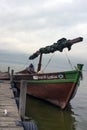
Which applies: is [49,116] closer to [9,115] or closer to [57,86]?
[57,86]

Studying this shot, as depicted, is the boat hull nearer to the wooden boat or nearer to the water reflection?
the wooden boat

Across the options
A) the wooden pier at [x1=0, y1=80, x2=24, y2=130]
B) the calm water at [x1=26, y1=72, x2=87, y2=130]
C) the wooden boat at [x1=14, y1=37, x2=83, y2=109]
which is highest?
the wooden boat at [x1=14, y1=37, x2=83, y2=109]

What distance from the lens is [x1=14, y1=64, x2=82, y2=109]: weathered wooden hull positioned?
61.3 ft

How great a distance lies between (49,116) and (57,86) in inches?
89.5

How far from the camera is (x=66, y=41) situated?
19.7 metres

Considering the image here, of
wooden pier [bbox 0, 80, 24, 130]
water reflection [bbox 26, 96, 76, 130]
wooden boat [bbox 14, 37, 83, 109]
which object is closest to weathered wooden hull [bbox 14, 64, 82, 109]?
wooden boat [bbox 14, 37, 83, 109]

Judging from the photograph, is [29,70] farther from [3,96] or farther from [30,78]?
[3,96]

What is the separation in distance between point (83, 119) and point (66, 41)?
193 inches

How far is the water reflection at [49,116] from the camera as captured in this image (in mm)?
15762

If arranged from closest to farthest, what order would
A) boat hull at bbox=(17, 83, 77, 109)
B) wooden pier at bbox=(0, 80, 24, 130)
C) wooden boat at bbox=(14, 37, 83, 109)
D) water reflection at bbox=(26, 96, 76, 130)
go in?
wooden pier at bbox=(0, 80, 24, 130), water reflection at bbox=(26, 96, 76, 130), wooden boat at bbox=(14, 37, 83, 109), boat hull at bbox=(17, 83, 77, 109)

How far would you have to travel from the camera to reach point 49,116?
58.4 feet

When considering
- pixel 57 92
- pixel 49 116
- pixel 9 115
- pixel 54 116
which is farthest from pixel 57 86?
pixel 9 115

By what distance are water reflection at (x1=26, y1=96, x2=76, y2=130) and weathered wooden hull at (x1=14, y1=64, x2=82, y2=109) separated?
0.50 m

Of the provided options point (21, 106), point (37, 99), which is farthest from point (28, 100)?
point (21, 106)
